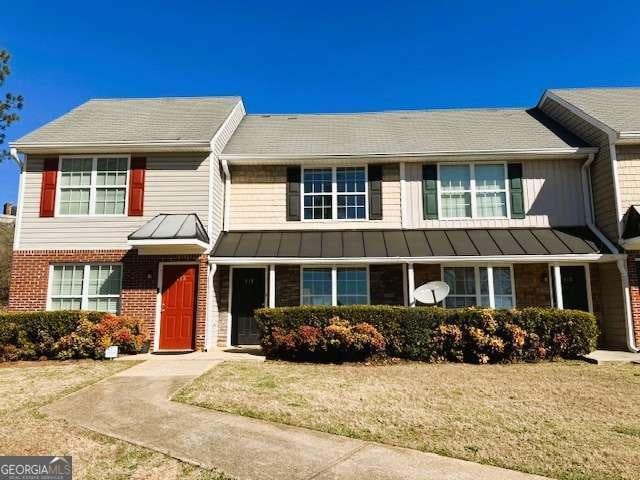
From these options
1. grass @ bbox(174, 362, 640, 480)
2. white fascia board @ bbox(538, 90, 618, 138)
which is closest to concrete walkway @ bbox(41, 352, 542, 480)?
grass @ bbox(174, 362, 640, 480)

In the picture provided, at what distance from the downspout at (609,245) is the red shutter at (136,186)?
12.9 meters

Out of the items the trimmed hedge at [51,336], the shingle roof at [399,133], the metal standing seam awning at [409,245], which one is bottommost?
the trimmed hedge at [51,336]

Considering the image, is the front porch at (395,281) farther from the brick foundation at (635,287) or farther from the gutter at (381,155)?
the gutter at (381,155)

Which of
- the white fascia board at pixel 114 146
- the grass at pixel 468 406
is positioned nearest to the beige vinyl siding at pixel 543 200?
the grass at pixel 468 406

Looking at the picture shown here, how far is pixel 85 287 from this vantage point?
12578 mm

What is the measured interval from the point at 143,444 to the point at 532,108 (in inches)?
686

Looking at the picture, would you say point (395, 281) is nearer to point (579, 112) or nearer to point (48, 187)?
point (579, 112)

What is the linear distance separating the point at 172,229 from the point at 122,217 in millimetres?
1857

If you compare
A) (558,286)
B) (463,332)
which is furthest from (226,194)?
(558,286)

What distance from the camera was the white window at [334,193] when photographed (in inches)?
551

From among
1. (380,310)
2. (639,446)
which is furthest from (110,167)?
(639,446)

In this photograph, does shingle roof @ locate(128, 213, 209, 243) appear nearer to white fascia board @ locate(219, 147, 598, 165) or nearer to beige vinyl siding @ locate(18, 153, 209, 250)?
beige vinyl siding @ locate(18, 153, 209, 250)

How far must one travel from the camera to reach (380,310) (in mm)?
10750

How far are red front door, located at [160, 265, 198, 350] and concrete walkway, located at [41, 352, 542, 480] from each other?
4.80m
